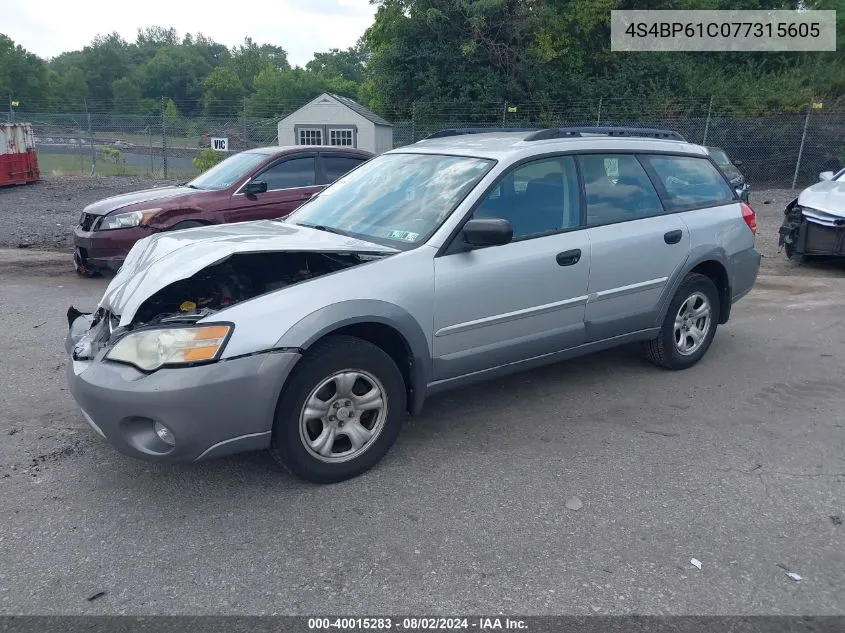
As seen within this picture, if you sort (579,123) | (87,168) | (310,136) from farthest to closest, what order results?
(87,168), (310,136), (579,123)

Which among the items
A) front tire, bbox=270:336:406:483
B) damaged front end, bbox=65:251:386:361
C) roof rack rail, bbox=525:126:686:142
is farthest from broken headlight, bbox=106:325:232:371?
roof rack rail, bbox=525:126:686:142

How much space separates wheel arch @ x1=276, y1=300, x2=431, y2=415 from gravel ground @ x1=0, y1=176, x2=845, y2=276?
7.48 metres

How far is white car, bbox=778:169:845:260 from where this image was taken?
9.12m

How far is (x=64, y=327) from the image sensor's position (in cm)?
643

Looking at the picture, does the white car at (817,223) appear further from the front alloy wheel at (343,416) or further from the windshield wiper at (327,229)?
the front alloy wheel at (343,416)

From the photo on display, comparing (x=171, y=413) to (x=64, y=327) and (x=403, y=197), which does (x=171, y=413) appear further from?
(x=64, y=327)

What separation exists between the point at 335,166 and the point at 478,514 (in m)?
6.57

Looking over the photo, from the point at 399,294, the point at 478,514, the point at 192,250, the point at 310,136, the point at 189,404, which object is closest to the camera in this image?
the point at 189,404

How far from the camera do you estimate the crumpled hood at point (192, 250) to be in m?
3.66

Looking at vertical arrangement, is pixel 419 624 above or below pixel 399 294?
below

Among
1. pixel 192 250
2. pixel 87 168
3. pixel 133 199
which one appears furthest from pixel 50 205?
pixel 87 168

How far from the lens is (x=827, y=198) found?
9352mm

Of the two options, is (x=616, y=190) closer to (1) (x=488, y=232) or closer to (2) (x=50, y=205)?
(1) (x=488, y=232)

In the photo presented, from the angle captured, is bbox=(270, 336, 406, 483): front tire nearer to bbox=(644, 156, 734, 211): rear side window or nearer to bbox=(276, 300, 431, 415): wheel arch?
bbox=(276, 300, 431, 415): wheel arch
